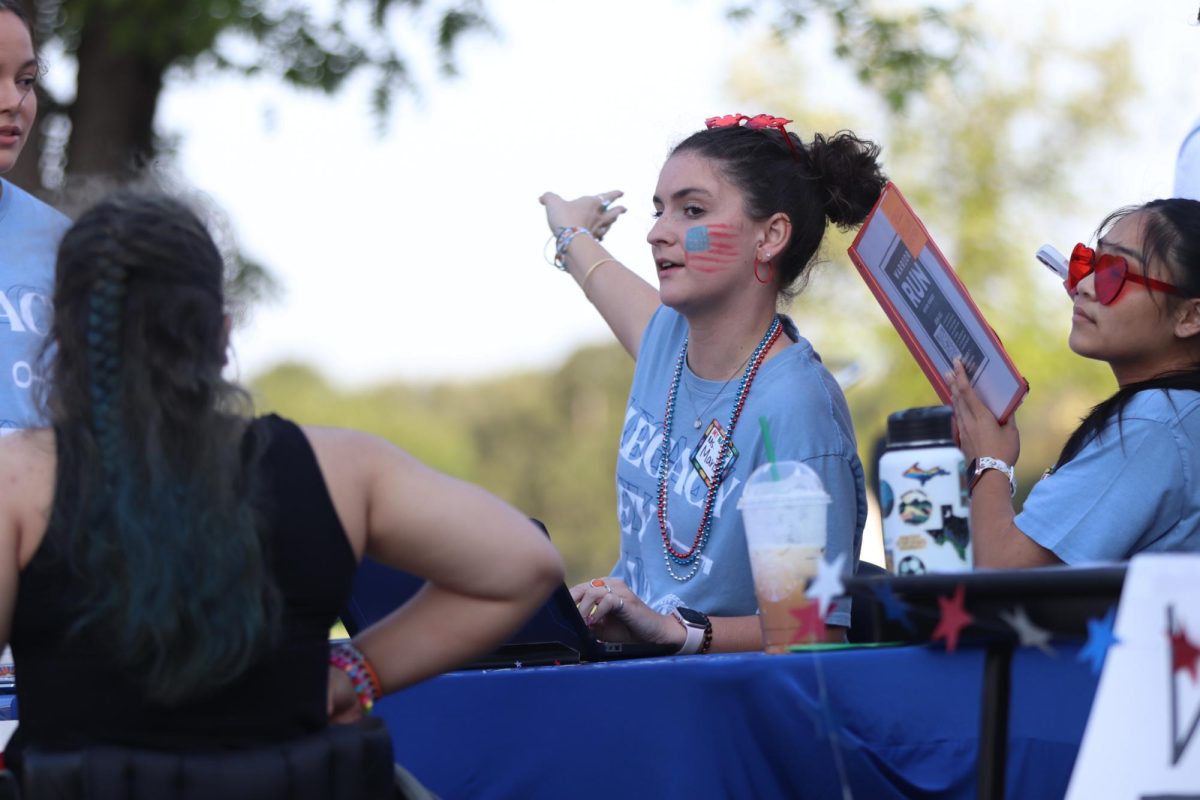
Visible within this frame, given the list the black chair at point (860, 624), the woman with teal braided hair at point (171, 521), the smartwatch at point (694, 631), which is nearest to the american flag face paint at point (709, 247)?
the black chair at point (860, 624)

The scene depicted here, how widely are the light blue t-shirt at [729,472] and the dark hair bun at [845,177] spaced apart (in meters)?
0.32

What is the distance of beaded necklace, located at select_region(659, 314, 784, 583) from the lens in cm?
295

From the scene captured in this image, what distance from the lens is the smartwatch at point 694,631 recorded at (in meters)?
2.60

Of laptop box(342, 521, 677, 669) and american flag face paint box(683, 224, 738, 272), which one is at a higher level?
american flag face paint box(683, 224, 738, 272)

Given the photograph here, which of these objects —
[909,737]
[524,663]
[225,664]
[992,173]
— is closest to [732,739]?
[909,737]

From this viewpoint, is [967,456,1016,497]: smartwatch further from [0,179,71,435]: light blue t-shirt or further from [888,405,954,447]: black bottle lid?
[0,179,71,435]: light blue t-shirt

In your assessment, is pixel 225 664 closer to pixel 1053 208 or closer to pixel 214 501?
pixel 214 501

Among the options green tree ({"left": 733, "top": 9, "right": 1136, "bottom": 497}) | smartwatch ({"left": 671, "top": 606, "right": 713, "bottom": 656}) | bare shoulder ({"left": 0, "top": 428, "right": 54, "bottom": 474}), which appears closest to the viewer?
bare shoulder ({"left": 0, "top": 428, "right": 54, "bottom": 474})

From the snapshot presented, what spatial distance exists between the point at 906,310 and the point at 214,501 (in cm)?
138

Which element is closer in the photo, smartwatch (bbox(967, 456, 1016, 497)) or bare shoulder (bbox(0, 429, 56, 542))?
bare shoulder (bbox(0, 429, 56, 542))

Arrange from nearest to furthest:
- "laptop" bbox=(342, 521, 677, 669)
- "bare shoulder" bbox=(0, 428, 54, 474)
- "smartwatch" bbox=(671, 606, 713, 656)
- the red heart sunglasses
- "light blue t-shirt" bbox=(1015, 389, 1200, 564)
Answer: "bare shoulder" bbox=(0, 428, 54, 474) < "laptop" bbox=(342, 521, 677, 669) < "light blue t-shirt" bbox=(1015, 389, 1200, 564) < "smartwatch" bbox=(671, 606, 713, 656) < the red heart sunglasses

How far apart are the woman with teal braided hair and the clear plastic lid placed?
0.47 m

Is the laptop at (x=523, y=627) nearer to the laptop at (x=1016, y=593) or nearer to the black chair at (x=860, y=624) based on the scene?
the black chair at (x=860, y=624)

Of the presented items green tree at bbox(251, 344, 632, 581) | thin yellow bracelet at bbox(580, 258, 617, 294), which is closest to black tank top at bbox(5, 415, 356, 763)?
thin yellow bracelet at bbox(580, 258, 617, 294)
